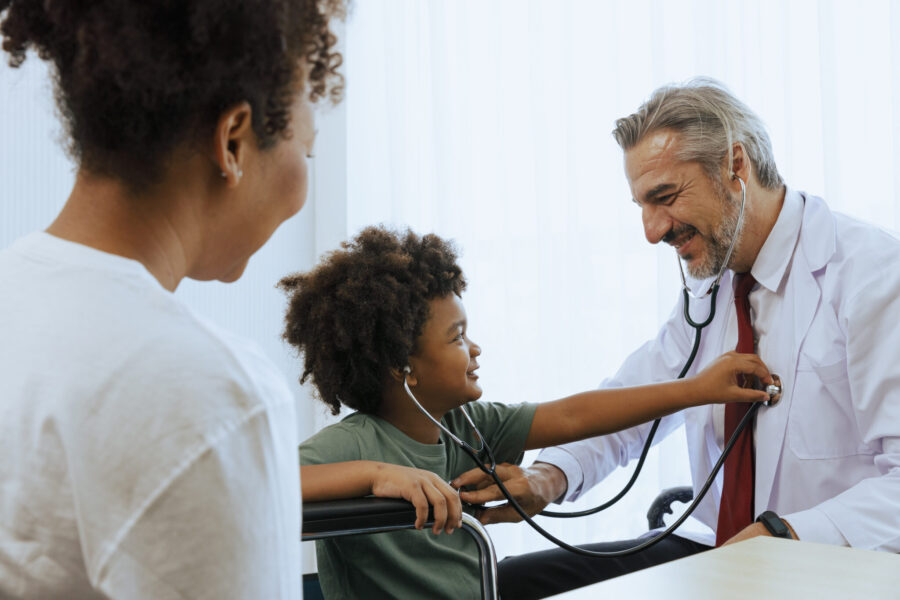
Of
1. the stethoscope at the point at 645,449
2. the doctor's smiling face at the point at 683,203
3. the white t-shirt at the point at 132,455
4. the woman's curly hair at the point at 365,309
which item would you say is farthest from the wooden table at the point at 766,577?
the doctor's smiling face at the point at 683,203

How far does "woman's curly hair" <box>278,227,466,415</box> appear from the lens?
4.71ft

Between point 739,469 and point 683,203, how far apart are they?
1.73 ft

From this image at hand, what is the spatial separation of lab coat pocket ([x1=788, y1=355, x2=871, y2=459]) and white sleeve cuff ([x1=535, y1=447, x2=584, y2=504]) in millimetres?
449

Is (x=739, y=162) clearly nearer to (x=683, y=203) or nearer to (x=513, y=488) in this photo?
(x=683, y=203)

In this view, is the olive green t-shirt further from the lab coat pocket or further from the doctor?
the lab coat pocket

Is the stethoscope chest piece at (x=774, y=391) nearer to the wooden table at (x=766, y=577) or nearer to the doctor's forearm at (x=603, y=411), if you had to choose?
the doctor's forearm at (x=603, y=411)

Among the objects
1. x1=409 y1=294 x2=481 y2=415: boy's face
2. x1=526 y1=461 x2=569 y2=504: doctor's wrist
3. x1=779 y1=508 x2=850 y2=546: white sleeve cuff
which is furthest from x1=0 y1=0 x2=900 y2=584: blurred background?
x1=779 y1=508 x2=850 y2=546: white sleeve cuff

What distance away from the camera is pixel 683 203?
1.61m

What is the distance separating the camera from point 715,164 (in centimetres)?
158

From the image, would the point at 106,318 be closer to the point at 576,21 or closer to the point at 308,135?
the point at 308,135

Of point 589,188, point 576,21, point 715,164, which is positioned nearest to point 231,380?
point 715,164

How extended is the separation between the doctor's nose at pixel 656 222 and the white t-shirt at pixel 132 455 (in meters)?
1.23

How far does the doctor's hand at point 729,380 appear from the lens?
1464 mm

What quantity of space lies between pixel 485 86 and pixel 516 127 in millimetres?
210
